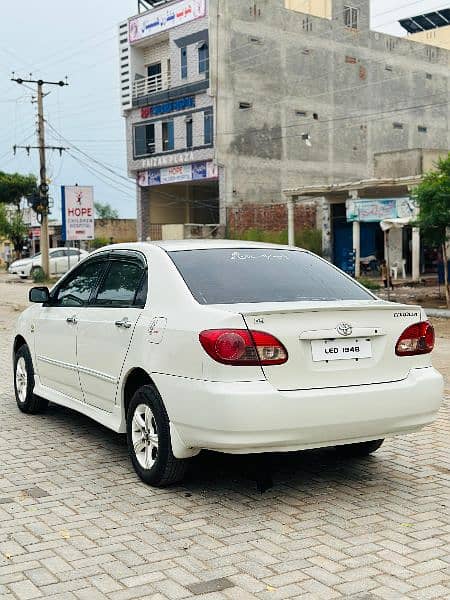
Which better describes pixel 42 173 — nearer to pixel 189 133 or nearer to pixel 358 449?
pixel 189 133

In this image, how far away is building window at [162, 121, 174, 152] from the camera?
45.4 meters

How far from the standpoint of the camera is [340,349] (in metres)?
5.00

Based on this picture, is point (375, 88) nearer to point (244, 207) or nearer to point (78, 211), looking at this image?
point (244, 207)

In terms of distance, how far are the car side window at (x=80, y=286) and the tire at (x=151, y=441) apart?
4.71 ft

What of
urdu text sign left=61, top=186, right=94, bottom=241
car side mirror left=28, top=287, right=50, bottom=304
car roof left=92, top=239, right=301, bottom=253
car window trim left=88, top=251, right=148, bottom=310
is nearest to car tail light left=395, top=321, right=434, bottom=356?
car roof left=92, top=239, right=301, bottom=253

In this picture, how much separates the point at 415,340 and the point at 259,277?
1.15m

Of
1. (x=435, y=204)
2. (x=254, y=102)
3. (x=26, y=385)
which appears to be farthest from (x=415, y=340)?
(x=254, y=102)

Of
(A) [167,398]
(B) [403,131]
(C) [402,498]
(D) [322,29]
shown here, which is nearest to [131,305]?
(A) [167,398]

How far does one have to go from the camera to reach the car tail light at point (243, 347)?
4.75 m

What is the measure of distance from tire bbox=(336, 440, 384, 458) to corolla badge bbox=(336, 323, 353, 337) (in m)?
1.39

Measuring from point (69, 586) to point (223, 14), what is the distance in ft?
138

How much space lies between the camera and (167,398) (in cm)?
509

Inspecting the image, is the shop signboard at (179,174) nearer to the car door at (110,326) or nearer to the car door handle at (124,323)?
the car door at (110,326)

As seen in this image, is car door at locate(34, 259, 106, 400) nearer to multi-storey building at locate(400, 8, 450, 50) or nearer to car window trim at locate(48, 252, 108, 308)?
car window trim at locate(48, 252, 108, 308)
